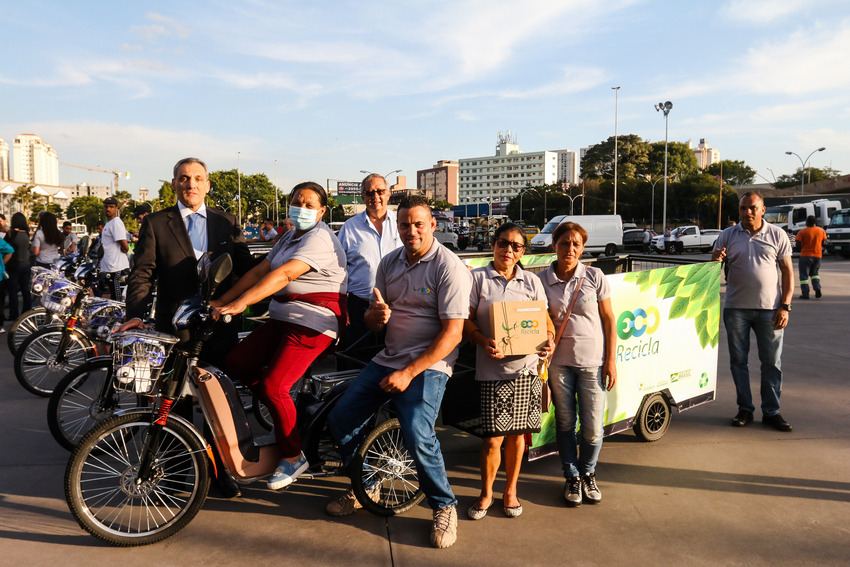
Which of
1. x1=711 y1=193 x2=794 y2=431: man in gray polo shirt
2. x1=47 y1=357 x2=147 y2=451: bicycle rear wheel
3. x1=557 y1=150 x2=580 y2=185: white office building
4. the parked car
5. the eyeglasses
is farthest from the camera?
x1=557 y1=150 x2=580 y2=185: white office building

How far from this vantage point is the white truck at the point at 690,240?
1407 inches

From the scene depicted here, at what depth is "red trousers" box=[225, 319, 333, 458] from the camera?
3.35 metres

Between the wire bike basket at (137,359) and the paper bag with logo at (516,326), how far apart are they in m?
1.64

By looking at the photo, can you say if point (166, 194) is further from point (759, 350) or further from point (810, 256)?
point (759, 350)

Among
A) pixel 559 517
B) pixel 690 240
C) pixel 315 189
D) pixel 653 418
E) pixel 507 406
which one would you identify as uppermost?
pixel 690 240

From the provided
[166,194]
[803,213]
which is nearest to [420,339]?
[803,213]

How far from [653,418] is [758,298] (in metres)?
1.28

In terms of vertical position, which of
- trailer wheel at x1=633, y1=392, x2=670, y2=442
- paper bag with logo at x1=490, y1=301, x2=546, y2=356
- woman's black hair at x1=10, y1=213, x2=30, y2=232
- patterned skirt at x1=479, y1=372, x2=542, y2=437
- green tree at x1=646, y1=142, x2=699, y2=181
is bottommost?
trailer wheel at x1=633, y1=392, x2=670, y2=442

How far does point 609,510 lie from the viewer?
364 cm

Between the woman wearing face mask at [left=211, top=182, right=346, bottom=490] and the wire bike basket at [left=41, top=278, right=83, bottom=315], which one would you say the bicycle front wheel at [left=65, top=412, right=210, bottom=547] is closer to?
the woman wearing face mask at [left=211, top=182, right=346, bottom=490]

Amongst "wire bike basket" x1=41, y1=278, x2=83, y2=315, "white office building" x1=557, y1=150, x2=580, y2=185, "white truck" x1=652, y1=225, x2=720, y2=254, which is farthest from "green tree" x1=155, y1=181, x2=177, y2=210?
"white office building" x1=557, y1=150, x2=580, y2=185

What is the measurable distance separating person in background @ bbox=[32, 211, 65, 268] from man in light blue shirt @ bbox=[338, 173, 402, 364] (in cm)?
774

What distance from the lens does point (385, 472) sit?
3547 mm

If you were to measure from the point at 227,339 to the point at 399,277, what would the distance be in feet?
4.07
